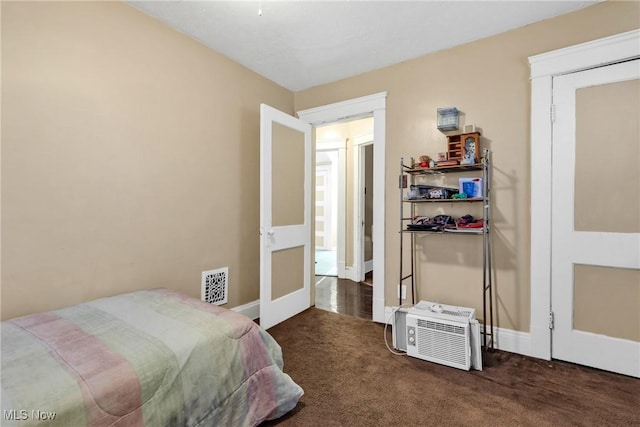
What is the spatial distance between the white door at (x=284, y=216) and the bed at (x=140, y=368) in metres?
1.09

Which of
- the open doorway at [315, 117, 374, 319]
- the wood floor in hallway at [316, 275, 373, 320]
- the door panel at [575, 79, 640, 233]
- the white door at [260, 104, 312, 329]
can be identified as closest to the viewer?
the door panel at [575, 79, 640, 233]

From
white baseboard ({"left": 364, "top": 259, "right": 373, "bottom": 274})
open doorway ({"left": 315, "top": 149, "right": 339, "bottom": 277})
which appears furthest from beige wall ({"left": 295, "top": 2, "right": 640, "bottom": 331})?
open doorway ({"left": 315, "top": 149, "right": 339, "bottom": 277})

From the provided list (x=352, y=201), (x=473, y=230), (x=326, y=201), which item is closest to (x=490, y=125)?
(x=473, y=230)

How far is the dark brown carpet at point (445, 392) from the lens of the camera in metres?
1.60

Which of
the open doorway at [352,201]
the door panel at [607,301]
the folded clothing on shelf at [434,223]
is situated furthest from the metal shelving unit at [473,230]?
the open doorway at [352,201]

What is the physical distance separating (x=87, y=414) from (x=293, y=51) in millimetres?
2715

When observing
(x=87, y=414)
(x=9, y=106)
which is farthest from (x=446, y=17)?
(x=87, y=414)

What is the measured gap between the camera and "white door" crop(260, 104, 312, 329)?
9.00 feet

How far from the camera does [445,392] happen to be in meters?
1.83

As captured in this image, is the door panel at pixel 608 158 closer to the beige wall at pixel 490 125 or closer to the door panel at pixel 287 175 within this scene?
the beige wall at pixel 490 125

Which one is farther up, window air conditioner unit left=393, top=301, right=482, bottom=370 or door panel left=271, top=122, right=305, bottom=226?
door panel left=271, top=122, right=305, bottom=226

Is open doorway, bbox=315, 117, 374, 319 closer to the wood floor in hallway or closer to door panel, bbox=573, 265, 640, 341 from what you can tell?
the wood floor in hallway

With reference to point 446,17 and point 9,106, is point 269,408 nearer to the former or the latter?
point 9,106

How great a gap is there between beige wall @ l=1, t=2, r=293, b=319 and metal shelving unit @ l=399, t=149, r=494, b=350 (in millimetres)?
1567
